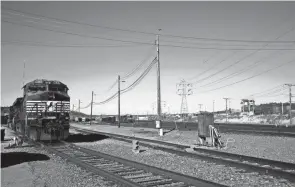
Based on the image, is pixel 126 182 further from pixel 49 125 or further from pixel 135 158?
pixel 49 125

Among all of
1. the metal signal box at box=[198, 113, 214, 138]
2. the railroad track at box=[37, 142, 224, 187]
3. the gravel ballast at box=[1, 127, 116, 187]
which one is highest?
the metal signal box at box=[198, 113, 214, 138]

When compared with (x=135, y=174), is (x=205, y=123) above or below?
above

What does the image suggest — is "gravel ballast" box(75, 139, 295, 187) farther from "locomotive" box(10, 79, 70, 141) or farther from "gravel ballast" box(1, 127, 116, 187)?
"locomotive" box(10, 79, 70, 141)

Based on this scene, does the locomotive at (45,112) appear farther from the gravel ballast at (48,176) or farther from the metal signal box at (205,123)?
the metal signal box at (205,123)

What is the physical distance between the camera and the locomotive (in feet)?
55.6

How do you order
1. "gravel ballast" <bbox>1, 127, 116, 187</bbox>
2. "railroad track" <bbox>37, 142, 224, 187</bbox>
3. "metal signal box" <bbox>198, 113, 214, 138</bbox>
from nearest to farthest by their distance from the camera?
"railroad track" <bbox>37, 142, 224, 187</bbox>, "gravel ballast" <bbox>1, 127, 116, 187</bbox>, "metal signal box" <bbox>198, 113, 214, 138</bbox>

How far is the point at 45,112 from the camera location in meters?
17.2

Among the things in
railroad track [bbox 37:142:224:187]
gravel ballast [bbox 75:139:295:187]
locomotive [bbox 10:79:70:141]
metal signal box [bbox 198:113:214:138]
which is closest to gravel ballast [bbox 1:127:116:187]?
railroad track [bbox 37:142:224:187]

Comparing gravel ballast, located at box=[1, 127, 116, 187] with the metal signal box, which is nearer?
gravel ballast, located at box=[1, 127, 116, 187]

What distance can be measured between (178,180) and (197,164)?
2.97 metres

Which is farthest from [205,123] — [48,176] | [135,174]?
[48,176]

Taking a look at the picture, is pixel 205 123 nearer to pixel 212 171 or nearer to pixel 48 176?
pixel 212 171

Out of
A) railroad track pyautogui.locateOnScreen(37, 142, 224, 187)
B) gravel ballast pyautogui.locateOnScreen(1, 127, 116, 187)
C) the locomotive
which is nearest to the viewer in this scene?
railroad track pyautogui.locateOnScreen(37, 142, 224, 187)

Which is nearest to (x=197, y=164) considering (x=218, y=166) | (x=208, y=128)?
(x=218, y=166)
